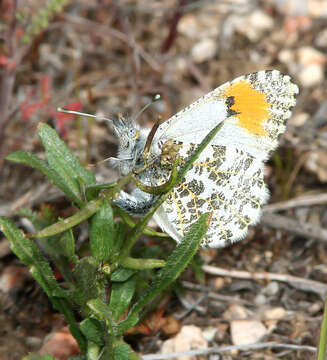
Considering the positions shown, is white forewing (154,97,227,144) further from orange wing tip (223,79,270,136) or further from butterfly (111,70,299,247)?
orange wing tip (223,79,270,136)

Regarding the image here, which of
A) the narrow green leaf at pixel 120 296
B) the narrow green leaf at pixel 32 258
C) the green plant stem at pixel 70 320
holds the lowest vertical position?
the green plant stem at pixel 70 320

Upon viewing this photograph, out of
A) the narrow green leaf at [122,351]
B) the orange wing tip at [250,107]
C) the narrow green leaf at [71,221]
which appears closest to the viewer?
the narrow green leaf at [71,221]

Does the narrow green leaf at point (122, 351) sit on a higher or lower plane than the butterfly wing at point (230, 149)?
lower

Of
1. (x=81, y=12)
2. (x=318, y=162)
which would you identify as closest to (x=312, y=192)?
(x=318, y=162)

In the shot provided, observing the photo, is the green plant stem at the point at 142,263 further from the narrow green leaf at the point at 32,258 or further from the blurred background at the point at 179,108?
the blurred background at the point at 179,108

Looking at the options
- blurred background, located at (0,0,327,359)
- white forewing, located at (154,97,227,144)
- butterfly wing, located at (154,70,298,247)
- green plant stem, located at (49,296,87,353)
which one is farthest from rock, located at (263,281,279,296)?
green plant stem, located at (49,296,87,353)

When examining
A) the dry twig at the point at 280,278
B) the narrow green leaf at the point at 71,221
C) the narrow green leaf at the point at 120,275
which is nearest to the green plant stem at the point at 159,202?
the narrow green leaf at the point at 120,275

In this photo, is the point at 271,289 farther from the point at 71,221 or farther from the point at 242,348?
the point at 71,221
